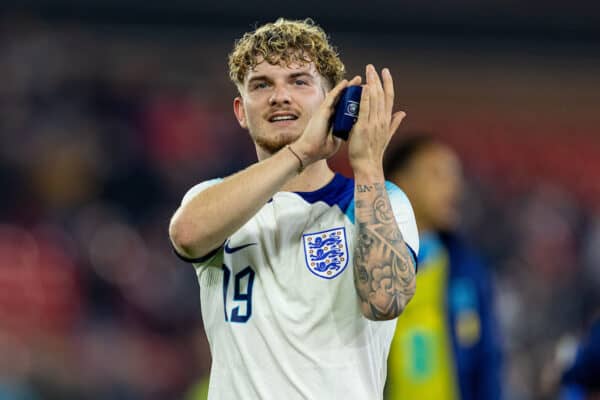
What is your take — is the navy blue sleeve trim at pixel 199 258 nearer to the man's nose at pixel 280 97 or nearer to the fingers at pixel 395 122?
the man's nose at pixel 280 97

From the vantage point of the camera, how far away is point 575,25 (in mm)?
13414

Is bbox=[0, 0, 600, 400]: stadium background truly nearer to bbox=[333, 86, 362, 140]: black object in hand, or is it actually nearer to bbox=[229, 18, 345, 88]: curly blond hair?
bbox=[229, 18, 345, 88]: curly blond hair

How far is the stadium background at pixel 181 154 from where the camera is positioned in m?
8.98

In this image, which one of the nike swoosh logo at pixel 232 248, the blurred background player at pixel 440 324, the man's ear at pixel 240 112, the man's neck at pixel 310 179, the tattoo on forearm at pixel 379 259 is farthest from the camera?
the blurred background player at pixel 440 324

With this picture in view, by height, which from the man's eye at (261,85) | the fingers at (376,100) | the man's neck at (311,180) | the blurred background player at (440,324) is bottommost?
the blurred background player at (440,324)

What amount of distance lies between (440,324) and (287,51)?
2190 millimetres

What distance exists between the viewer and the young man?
2662mm

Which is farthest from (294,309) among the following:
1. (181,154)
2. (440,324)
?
(181,154)

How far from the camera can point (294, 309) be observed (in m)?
2.76

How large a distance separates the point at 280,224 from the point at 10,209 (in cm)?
721

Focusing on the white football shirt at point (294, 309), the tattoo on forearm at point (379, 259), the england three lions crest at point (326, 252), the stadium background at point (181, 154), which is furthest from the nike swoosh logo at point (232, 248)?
the stadium background at point (181, 154)

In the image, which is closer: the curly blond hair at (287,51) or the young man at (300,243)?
the young man at (300,243)

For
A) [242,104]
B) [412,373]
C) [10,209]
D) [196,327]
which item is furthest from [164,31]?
[242,104]

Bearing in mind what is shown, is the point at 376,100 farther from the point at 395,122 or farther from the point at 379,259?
the point at 379,259
